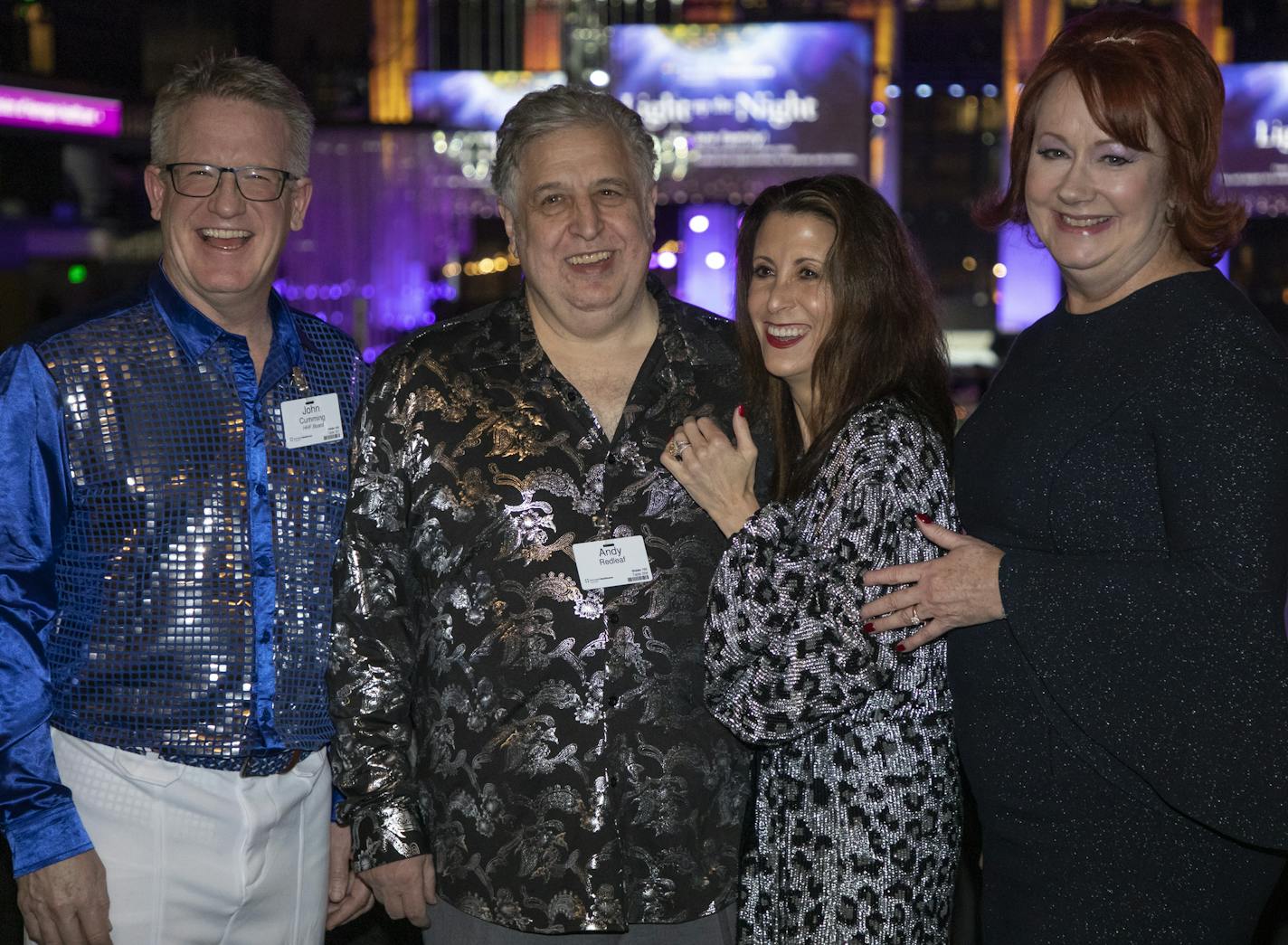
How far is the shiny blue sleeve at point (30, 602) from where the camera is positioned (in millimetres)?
1953

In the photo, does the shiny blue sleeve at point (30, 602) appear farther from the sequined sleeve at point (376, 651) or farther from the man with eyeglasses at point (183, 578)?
the sequined sleeve at point (376, 651)

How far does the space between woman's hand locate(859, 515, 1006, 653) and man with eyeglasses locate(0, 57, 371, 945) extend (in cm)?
102

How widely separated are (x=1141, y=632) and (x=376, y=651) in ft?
4.17

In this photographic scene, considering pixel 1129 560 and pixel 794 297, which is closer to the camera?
pixel 1129 560

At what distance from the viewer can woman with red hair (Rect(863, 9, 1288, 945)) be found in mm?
1671

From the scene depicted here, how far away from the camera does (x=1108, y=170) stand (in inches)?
72.4

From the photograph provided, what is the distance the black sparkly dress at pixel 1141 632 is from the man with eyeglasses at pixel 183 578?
3.96 ft

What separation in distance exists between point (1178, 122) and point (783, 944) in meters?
1.41

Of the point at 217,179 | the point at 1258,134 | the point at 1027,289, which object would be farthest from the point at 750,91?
the point at 217,179

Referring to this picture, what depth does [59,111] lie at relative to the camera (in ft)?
30.5

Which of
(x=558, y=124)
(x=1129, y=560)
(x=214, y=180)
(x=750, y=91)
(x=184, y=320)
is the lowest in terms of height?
(x=1129, y=560)

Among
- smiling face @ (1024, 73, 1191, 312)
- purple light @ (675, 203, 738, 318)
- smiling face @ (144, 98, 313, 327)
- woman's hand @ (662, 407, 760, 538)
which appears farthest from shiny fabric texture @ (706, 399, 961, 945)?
purple light @ (675, 203, 738, 318)

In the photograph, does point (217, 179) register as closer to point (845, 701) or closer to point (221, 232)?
point (221, 232)

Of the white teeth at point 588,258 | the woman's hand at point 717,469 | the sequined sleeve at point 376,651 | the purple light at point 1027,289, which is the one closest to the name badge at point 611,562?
the woman's hand at point 717,469
